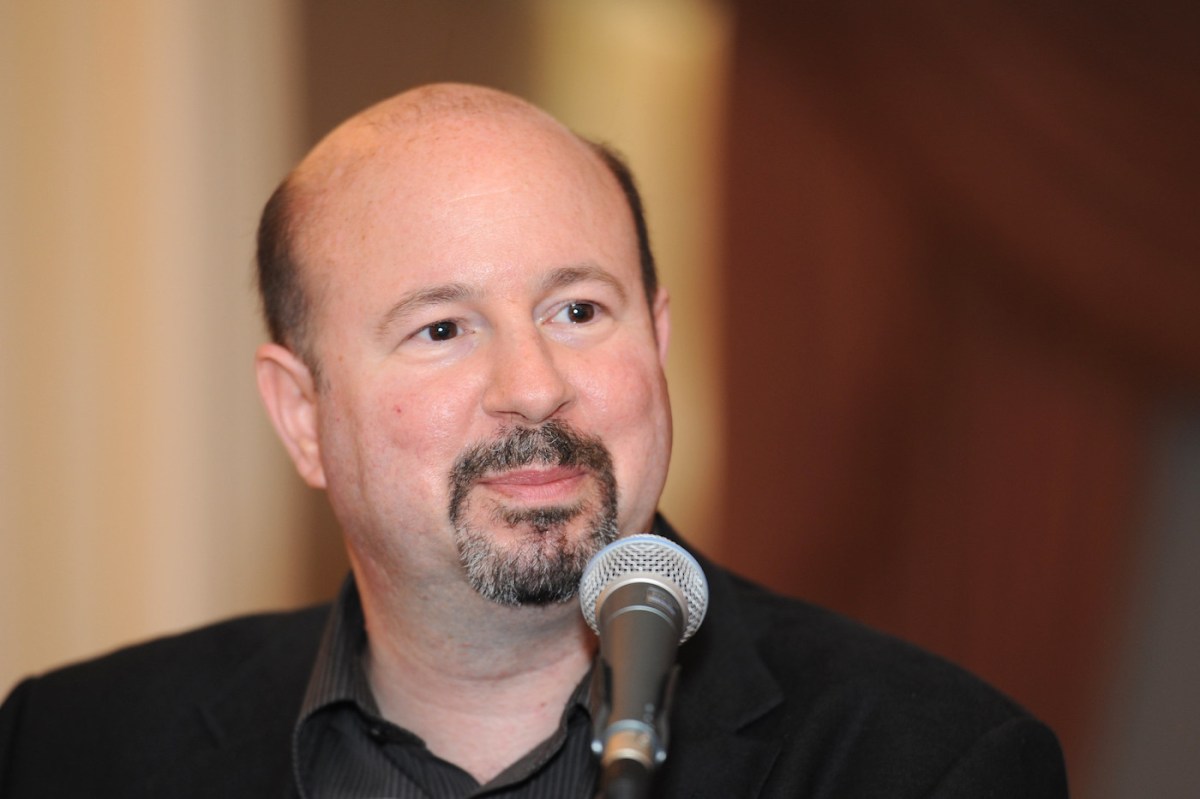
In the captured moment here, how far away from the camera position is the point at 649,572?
138 centimetres

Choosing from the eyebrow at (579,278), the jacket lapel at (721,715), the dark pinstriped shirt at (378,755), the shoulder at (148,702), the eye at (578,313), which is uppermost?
the eyebrow at (579,278)

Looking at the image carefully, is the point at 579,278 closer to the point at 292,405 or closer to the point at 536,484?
the point at 536,484

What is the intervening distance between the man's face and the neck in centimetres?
9

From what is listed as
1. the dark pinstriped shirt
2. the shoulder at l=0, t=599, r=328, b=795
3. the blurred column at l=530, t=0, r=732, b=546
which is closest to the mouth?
the dark pinstriped shirt

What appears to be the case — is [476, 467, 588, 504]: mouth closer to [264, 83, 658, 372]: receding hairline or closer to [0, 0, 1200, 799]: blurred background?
[264, 83, 658, 372]: receding hairline

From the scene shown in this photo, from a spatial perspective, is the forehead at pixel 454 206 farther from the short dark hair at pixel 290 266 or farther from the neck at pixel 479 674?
the neck at pixel 479 674

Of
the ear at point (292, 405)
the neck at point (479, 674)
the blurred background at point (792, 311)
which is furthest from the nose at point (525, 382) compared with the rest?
the blurred background at point (792, 311)

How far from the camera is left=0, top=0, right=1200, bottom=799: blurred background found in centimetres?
364

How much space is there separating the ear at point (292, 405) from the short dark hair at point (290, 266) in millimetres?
30

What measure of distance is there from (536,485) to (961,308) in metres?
2.31

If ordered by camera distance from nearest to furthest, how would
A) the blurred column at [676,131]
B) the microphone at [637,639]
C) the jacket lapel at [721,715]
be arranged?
the microphone at [637,639], the jacket lapel at [721,715], the blurred column at [676,131]

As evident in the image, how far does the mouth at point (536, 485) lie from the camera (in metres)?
1.95

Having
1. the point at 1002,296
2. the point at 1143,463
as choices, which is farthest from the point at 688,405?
the point at 1143,463

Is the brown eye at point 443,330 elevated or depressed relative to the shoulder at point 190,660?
elevated
